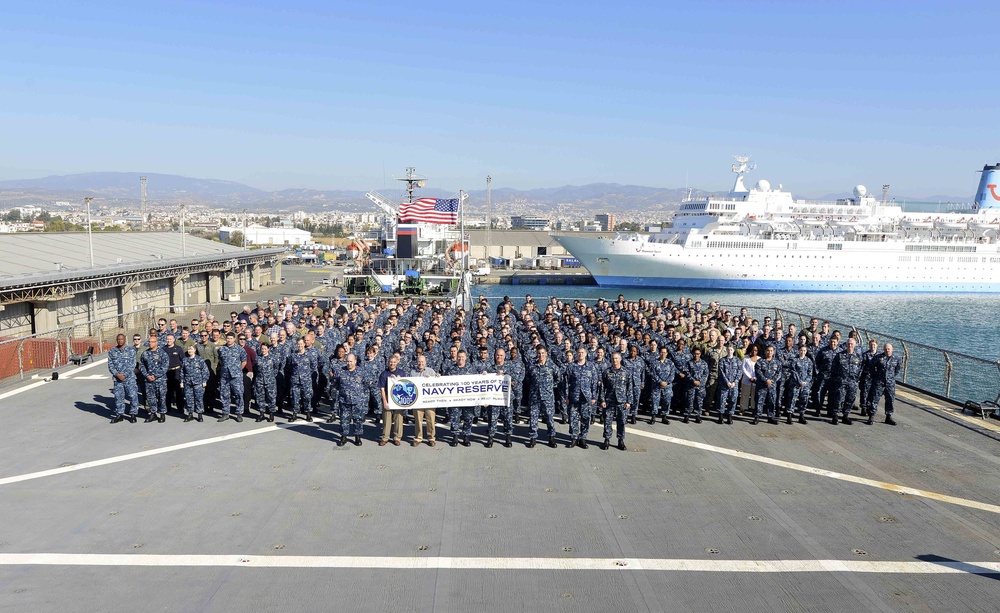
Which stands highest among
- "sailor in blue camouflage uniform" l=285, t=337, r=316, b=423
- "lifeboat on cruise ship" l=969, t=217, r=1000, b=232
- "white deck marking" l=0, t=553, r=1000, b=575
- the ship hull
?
"lifeboat on cruise ship" l=969, t=217, r=1000, b=232

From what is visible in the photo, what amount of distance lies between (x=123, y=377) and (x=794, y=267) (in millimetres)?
59684

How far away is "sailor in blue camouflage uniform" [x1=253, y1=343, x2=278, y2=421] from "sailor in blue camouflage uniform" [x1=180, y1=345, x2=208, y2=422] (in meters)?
0.83

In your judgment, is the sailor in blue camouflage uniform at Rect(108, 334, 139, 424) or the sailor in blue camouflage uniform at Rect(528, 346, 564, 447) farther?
the sailor in blue camouflage uniform at Rect(108, 334, 139, 424)

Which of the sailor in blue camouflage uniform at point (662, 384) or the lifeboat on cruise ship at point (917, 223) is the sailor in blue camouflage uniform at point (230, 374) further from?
the lifeboat on cruise ship at point (917, 223)

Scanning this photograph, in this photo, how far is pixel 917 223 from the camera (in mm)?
63781

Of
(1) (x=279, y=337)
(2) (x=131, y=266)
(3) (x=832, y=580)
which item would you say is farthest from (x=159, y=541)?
(2) (x=131, y=266)

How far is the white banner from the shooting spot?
9.80m

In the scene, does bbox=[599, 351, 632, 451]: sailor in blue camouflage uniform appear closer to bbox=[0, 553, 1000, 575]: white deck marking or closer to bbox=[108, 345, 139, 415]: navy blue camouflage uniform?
bbox=[0, 553, 1000, 575]: white deck marking

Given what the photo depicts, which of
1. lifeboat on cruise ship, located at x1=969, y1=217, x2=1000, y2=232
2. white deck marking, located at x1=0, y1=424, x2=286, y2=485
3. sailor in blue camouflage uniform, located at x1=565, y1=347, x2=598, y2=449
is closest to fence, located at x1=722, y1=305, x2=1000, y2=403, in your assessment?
sailor in blue camouflage uniform, located at x1=565, y1=347, x2=598, y2=449

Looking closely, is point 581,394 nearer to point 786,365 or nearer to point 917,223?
point 786,365

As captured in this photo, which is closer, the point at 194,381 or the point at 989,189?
the point at 194,381

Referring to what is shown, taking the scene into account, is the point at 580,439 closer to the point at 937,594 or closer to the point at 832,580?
the point at 832,580

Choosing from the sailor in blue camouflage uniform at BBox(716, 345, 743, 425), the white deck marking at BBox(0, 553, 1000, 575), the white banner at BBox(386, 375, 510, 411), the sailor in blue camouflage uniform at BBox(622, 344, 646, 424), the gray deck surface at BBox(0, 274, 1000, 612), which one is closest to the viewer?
the gray deck surface at BBox(0, 274, 1000, 612)

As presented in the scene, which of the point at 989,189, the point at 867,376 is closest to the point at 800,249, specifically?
the point at 989,189
